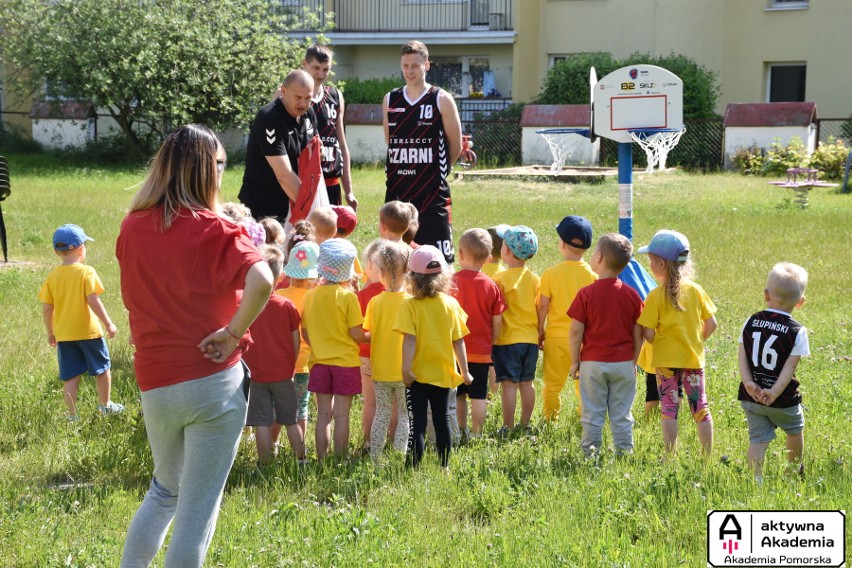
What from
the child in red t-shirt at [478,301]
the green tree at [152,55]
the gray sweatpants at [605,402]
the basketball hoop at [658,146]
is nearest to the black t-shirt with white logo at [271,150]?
the child in red t-shirt at [478,301]

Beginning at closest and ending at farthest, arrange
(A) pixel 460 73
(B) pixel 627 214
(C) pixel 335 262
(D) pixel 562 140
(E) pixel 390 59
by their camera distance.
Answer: (C) pixel 335 262 < (B) pixel 627 214 < (D) pixel 562 140 < (A) pixel 460 73 < (E) pixel 390 59

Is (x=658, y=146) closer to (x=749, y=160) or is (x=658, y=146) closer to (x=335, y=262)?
(x=749, y=160)

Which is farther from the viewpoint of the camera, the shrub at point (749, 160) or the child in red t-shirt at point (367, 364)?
the shrub at point (749, 160)

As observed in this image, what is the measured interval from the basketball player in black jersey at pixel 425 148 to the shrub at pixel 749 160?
18706mm

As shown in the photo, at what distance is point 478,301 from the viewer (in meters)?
6.20

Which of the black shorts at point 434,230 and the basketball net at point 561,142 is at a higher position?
the basketball net at point 561,142

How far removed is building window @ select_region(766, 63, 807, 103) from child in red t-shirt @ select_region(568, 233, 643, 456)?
2774 centimetres

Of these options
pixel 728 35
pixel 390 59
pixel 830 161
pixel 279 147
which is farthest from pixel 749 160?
pixel 279 147

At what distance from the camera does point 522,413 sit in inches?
260

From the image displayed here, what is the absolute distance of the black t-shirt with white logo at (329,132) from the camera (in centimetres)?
786

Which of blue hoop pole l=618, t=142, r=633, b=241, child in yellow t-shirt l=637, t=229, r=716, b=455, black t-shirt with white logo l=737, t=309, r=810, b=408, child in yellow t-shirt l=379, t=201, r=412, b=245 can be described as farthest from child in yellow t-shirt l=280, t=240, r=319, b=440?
blue hoop pole l=618, t=142, r=633, b=241

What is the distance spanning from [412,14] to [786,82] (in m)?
12.5

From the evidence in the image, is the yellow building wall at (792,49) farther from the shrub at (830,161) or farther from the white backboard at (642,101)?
the white backboard at (642,101)

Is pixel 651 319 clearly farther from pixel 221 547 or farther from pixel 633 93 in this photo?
pixel 633 93
